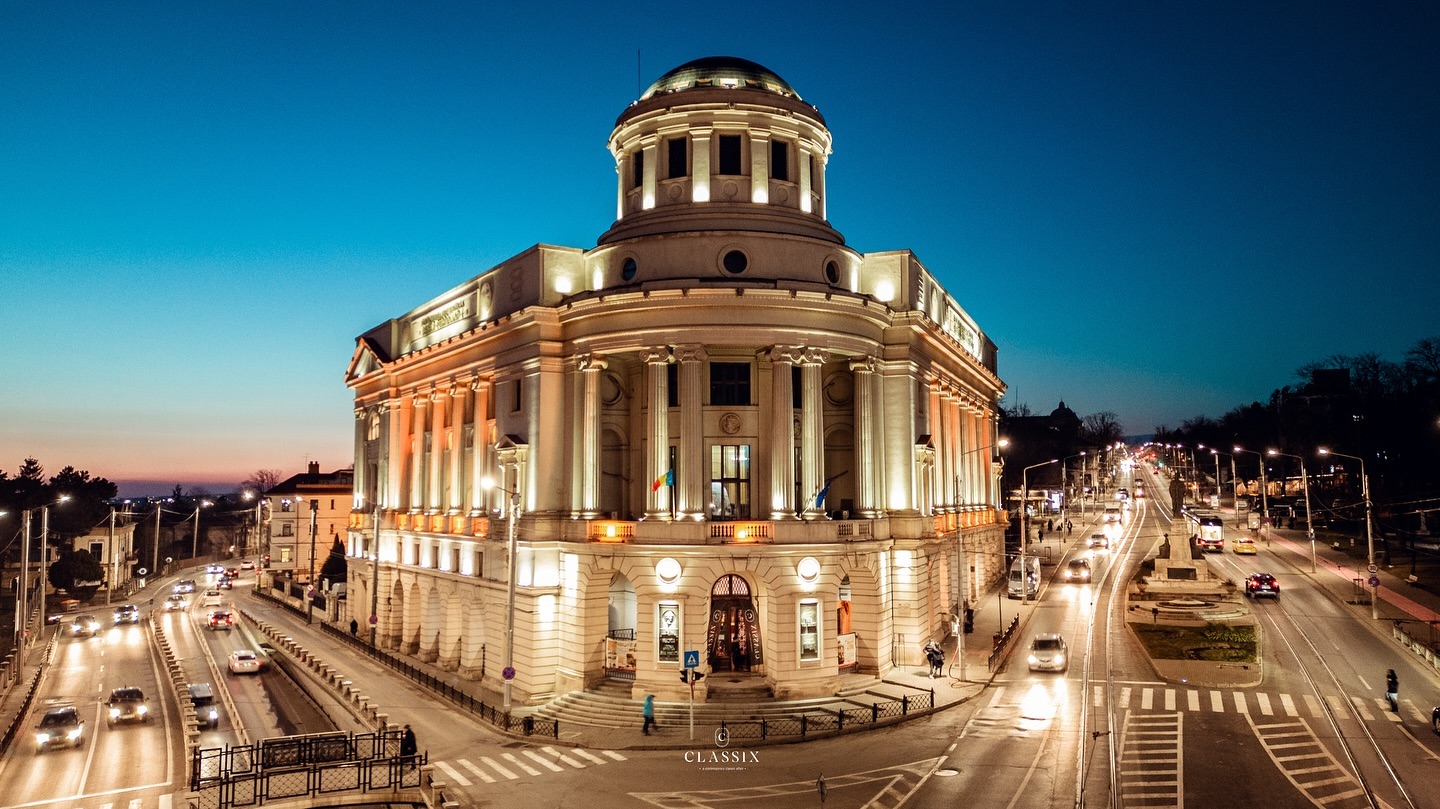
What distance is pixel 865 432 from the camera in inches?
1783

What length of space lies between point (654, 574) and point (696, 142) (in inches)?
893

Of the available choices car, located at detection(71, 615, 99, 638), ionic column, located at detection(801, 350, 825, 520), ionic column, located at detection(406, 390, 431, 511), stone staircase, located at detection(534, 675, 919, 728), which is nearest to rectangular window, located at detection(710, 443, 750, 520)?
ionic column, located at detection(801, 350, 825, 520)

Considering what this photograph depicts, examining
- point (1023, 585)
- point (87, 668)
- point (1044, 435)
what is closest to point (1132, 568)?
point (1023, 585)

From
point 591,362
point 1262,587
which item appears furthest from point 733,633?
point 1262,587

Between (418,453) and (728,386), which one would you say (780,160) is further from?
(418,453)

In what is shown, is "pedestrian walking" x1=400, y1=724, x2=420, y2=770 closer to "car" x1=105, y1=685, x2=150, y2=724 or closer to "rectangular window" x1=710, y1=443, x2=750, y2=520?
"car" x1=105, y1=685, x2=150, y2=724

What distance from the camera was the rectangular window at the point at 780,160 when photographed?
49.8 metres

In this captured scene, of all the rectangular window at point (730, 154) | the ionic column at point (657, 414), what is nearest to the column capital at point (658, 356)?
the ionic column at point (657, 414)

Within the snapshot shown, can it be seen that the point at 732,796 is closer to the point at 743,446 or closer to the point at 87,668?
the point at 743,446

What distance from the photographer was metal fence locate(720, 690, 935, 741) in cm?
Answer: 3334

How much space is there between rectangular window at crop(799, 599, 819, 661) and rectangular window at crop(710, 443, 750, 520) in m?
5.67

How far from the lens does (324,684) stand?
4725 centimetres

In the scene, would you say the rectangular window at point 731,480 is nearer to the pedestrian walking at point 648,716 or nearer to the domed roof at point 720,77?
the pedestrian walking at point 648,716

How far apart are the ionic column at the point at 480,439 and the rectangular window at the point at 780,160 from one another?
19.2 m
